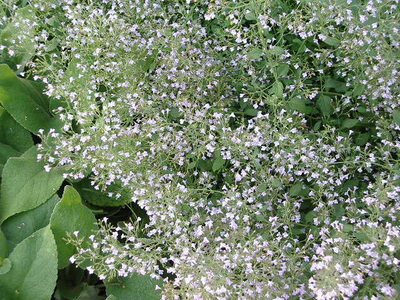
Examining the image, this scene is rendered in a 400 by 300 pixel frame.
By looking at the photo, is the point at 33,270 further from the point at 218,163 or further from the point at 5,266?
the point at 218,163

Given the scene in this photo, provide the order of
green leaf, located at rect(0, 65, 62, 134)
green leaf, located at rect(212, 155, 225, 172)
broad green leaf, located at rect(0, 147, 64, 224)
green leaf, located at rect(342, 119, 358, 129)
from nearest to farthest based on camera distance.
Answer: green leaf, located at rect(212, 155, 225, 172), green leaf, located at rect(342, 119, 358, 129), broad green leaf, located at rect(0, 147, 64, 224), green leaf, located at rect(0, 65, 62, 134)

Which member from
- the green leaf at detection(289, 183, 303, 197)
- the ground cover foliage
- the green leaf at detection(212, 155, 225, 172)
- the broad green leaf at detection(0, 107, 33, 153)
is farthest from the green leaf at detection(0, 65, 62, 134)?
the green leaf at detection(289, 183, 303, 197)

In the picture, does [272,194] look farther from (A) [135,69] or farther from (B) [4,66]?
(B) [4,66]

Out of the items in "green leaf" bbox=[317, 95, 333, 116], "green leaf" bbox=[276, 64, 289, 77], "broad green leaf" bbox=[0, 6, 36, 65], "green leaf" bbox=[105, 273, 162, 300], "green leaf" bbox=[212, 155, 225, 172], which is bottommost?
"green leaf" bbox=[105, 273, 162, 300]

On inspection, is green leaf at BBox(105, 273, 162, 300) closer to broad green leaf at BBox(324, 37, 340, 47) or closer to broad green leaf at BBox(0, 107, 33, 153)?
broad green leaf at BBox(0, 107, 33, 153)

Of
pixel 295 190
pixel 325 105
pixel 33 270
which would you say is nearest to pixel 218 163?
pixel 295 190

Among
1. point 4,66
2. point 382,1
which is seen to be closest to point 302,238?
point 382,1

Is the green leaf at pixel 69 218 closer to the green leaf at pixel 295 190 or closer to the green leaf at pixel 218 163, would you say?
the green leaf at pixel 218 163
